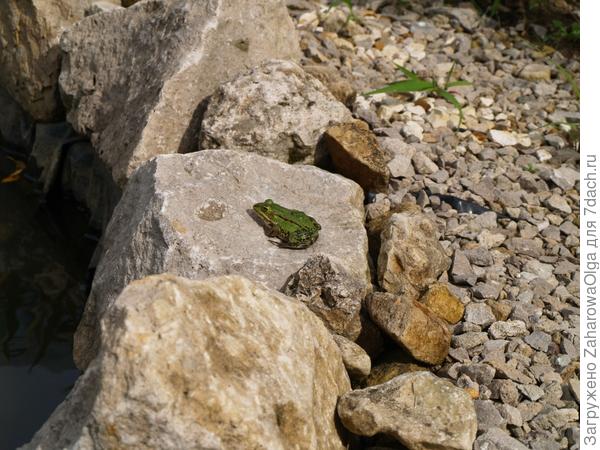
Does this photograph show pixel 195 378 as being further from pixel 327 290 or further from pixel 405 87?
pixel 405 87

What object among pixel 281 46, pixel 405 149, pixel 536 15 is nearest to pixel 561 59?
pixel 536 15

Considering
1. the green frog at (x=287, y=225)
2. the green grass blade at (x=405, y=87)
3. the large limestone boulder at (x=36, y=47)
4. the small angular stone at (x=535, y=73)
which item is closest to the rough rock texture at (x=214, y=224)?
the green frog at (x=287, y=225)

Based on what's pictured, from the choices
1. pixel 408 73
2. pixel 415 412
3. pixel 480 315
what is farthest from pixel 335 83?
pixel 415 412

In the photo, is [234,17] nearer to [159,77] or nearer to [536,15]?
[159,77]

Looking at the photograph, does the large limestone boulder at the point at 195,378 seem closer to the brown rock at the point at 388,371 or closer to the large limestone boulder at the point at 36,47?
the brown rock at the point at 388,371

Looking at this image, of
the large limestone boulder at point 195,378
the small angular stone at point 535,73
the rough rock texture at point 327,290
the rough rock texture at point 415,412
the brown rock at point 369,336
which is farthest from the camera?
the small angular stone at point 535,73

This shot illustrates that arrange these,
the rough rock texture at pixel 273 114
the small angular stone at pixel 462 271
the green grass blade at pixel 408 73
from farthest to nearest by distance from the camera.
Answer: the green grass blade at pixel 408 73 < the rough rock texture at pixel 273 114 < the small angular stone at pixel 462 271
